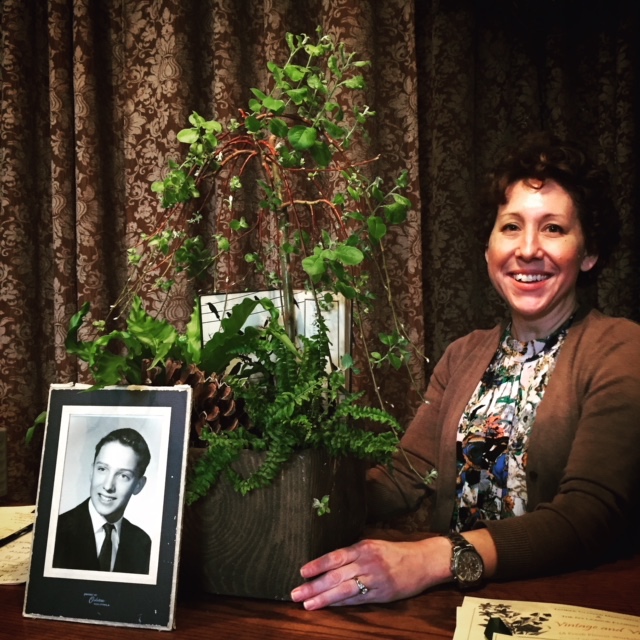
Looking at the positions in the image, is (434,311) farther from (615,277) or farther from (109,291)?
(109,291)

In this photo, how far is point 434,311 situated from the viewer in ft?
7.59

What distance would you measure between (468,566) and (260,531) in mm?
311

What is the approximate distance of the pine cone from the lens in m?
0.88

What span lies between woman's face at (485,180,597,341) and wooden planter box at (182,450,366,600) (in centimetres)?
78

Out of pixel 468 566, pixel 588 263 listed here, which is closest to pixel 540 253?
pixel 588 263

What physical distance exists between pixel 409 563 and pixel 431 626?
11 cm

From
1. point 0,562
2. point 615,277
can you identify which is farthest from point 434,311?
point 0,562

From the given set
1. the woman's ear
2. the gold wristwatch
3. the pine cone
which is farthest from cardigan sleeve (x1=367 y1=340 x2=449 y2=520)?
the woman's ear

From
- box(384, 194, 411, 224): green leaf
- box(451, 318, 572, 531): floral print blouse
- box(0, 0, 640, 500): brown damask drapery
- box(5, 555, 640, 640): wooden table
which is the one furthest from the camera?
box(0, 0, 640, 500): brown damask drapery

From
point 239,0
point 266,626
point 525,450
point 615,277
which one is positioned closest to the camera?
point 266,626

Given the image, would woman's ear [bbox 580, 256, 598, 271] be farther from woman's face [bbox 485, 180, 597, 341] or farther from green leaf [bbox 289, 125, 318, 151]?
green leaf [bbox 289, 125, 318, 151]

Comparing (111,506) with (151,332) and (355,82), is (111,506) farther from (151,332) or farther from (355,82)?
(355,82)

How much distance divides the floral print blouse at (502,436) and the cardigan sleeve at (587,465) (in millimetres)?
77

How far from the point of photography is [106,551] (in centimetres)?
79
